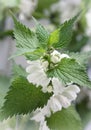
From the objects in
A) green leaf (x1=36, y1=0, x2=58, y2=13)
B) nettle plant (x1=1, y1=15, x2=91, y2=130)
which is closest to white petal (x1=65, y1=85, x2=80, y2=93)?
nettle plant (x1=1, y1=15, x2=91, y2=130)

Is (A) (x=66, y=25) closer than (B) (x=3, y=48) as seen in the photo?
Yes

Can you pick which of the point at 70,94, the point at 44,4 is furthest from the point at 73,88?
the point at 44,4

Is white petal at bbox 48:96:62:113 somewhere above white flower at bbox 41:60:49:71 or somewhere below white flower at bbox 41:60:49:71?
below

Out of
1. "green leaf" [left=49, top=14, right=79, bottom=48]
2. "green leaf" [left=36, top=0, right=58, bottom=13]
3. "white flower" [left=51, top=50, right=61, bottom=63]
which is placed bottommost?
"white flower" [left=51, top=50, right=61, bottom=63]

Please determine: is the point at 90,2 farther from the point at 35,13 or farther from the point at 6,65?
the point at 6,65

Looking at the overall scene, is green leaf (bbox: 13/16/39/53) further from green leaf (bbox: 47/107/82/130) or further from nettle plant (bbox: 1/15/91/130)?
green leaf (bbox: 47/107/82/130)

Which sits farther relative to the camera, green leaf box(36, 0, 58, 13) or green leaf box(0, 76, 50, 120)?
green leaf box(36, 0, 58, 13)

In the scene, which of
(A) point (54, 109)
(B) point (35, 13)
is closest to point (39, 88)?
(A) point (54, 109)
